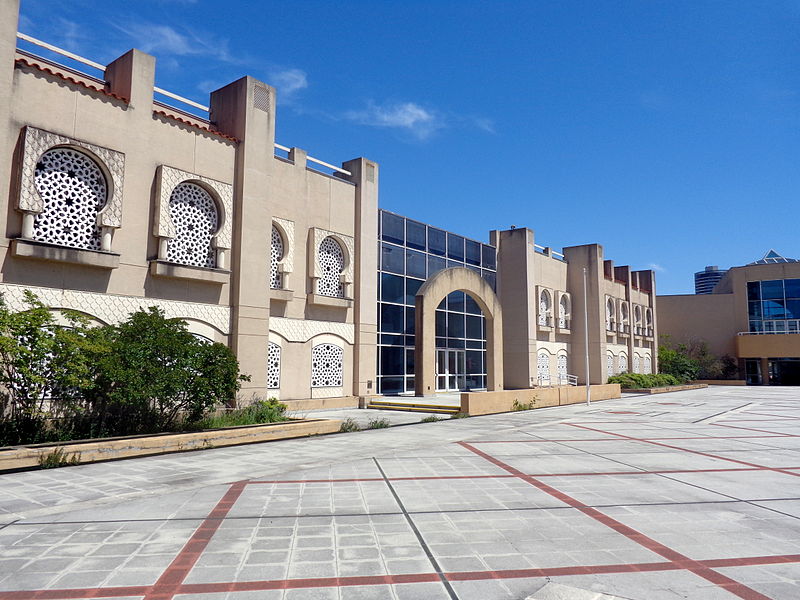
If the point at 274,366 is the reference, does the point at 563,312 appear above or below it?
above

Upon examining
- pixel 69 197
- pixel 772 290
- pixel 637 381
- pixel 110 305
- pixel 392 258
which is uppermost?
pixel 772 290

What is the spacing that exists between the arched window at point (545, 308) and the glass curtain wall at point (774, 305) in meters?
32.2

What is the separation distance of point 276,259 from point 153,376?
29.8 feet

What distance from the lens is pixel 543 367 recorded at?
127ft

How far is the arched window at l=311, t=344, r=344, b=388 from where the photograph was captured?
878 inches

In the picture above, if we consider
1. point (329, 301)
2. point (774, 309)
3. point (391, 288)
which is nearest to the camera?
point (329, 301)

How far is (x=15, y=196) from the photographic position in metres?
13.5

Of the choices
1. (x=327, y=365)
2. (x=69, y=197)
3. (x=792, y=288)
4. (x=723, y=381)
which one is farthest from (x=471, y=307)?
(x=792, y=288)

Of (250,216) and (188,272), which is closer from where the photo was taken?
(188,272)

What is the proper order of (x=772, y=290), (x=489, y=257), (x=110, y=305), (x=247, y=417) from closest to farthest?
(x=110, y=305) < (x=247, y=417) < (x=489, y=257) < (x=772, y=290)

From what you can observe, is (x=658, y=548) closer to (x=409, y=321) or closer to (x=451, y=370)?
(x=409, y=321)

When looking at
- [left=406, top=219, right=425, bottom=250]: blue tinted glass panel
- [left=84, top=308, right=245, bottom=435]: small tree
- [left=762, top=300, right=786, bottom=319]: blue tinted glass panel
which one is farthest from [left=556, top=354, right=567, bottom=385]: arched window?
[left=762, top=300, right=786, bottom=319]: blue tinted glass panel

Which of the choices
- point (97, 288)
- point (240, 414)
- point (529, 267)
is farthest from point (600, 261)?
point (97, 288)

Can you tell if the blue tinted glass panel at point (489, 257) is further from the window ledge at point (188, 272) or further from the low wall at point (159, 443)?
the low wall at point (159, 443)
